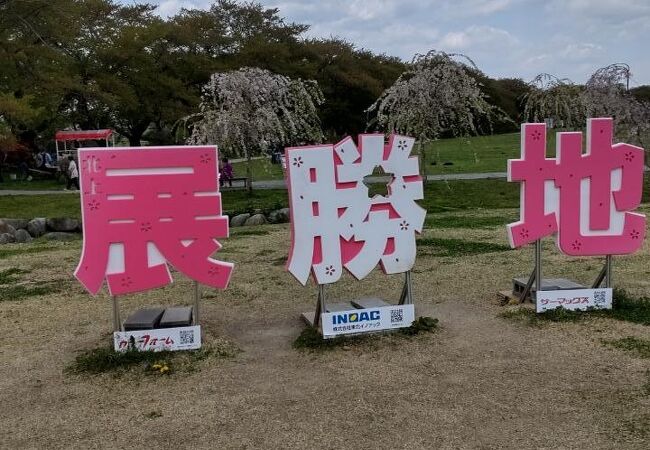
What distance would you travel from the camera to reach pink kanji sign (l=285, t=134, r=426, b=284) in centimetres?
509

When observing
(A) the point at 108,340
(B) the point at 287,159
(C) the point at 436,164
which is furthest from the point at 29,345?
(C) the point at 436,164

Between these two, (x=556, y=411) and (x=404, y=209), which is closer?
(x=556, y=411)

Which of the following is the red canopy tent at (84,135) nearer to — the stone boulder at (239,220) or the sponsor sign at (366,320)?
the stone boulder at (239,220)

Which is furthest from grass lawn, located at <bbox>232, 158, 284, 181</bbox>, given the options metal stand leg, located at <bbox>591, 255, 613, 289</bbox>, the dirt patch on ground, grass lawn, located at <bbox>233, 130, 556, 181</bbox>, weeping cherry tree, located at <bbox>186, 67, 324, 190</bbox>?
metal stand leg, located at <bbox>591, 255, 613, 289</bbox>

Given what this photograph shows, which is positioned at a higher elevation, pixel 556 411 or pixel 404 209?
pixel 404 209

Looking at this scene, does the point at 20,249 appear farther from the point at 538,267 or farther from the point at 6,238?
the point at 538,267

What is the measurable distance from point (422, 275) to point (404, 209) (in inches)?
99.0

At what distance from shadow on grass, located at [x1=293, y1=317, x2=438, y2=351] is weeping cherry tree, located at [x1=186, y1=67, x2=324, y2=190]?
1127 centimetres

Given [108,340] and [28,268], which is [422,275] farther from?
[28,268]

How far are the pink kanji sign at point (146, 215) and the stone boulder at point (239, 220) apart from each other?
28.7ft

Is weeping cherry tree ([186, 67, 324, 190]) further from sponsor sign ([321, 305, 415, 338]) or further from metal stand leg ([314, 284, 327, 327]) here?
sponsor sign ([321, 305, 415, 338])

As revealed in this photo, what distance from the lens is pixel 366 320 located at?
5.43 metres

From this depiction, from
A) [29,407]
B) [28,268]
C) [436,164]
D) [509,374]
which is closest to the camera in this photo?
[29,407]

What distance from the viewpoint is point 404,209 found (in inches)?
212
